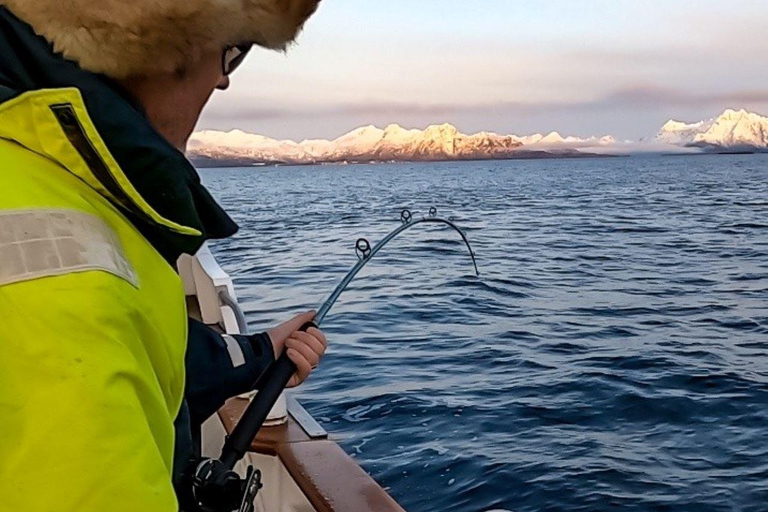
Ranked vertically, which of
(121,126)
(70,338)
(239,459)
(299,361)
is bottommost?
(239,459)

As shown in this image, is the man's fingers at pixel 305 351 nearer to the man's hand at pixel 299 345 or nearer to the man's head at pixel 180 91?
the man's hand at pixel 299 345

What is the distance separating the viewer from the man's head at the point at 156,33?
96 centimetres

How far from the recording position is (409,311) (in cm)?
978

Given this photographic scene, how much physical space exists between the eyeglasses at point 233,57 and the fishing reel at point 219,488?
0.62 meters

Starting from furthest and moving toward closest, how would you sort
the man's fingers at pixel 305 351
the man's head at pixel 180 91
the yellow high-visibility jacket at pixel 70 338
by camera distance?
the man's fingers at pixel 305 351
the man's head at pixel 180 91
the yellow high-visibility jacket at pixel 70 338

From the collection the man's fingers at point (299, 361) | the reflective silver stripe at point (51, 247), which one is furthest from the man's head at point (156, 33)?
the man's fingers at point (299, 361)

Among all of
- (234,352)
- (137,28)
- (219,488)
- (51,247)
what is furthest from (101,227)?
(234,352)

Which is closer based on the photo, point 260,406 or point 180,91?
point 180,91

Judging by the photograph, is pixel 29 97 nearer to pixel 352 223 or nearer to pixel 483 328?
pixel 483 328

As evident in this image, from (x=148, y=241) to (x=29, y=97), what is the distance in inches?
7.3

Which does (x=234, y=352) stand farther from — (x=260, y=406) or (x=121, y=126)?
(x=121, y=126)

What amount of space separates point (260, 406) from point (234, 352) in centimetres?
12

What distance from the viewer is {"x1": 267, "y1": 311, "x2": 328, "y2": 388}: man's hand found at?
1741 millimetres

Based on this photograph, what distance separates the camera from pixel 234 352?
1660 millimetres
